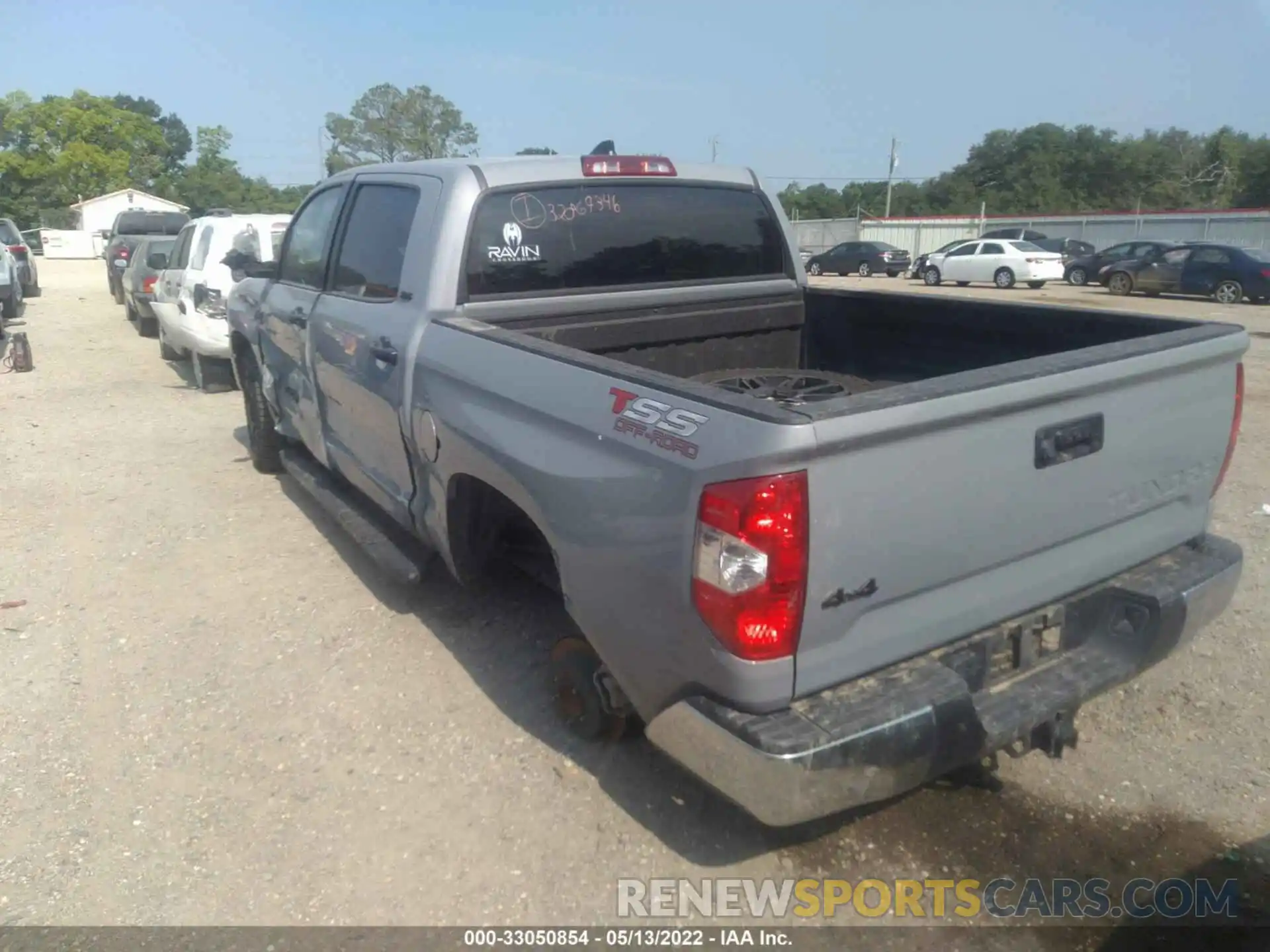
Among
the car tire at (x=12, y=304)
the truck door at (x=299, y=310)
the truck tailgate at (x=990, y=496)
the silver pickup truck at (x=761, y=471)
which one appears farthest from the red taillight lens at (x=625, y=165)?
the car tire at (x=12, y=304)

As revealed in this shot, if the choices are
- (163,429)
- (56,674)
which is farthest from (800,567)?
(163,429)

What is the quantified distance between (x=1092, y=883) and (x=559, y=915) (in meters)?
1.55

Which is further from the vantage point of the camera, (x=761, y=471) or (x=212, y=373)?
(x=212, y=373)

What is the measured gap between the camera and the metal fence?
115 ft

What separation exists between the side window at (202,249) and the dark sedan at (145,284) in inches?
129

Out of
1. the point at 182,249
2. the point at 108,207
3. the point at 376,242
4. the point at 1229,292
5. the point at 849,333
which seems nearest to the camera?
the point at 376,242

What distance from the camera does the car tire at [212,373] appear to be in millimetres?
10273

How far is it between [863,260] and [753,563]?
1365 inches

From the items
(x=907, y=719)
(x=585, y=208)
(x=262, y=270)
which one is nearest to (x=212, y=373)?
(x=262, y=270)

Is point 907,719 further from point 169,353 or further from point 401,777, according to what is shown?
point 169,353

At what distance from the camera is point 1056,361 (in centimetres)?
271

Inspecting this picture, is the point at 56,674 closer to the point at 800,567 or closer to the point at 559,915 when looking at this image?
the point at 559,915

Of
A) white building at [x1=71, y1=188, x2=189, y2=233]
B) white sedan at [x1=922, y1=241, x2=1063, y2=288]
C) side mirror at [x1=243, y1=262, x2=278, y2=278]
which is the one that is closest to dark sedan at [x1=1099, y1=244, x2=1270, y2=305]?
white sedan at [x1=922, y1=241, x2=1063, y2=288]

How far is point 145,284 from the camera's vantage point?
570 inches
